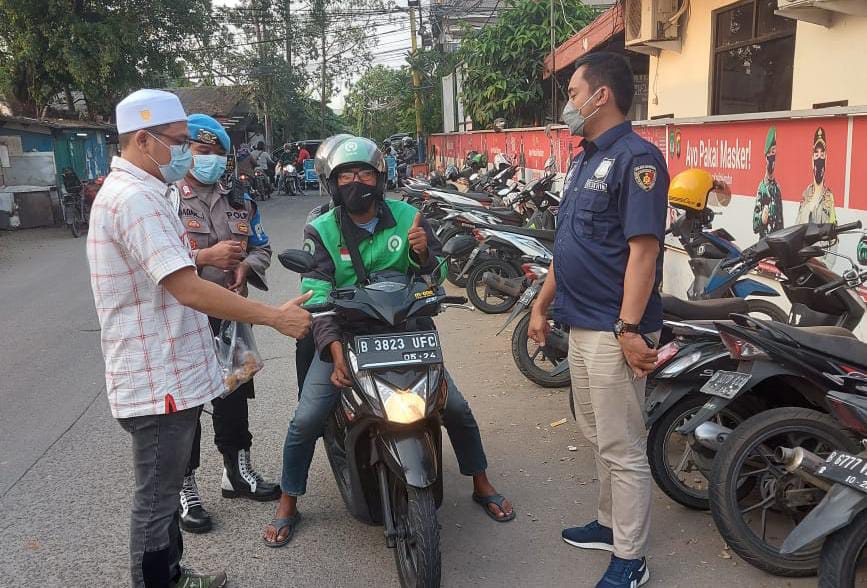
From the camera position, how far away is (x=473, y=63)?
19469mm

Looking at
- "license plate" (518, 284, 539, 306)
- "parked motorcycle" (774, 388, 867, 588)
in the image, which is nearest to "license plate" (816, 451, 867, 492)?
"parked motorcycle" (774, 388, 867, 588)

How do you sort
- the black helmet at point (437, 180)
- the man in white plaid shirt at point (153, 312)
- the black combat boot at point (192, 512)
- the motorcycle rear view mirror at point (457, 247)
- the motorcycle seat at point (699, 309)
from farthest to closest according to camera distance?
the black helmet at point (437, 180)
the motorcycle seat at point (699, 309)
the black combat boot at point (192, 512)
the motorcycle rear view mirror at point (457, 247)
the man in white plaid shirt at point (153, 312)

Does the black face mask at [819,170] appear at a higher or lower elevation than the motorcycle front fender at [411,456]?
higher

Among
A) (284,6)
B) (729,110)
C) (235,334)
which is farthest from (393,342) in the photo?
(284,6)

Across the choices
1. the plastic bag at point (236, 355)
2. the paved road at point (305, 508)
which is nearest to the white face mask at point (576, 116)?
the plastic bag at point (236, 355)

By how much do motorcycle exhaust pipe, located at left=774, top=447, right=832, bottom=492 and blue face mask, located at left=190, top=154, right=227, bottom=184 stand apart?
107 inches

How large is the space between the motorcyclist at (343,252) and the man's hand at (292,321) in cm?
49

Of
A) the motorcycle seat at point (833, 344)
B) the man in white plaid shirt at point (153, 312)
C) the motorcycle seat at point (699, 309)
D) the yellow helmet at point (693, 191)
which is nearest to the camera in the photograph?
the man in white plaid shirt at point (153, 312)

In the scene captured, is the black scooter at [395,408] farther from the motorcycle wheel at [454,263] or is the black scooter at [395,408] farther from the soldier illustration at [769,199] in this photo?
the motorcycle wheel at [454,263]

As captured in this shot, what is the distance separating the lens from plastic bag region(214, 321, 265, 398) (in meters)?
3.36

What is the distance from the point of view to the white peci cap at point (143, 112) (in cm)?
243

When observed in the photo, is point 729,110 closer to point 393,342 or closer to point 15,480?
point 393,342

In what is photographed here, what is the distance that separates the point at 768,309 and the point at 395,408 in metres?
2.99

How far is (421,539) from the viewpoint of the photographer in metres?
2.72
